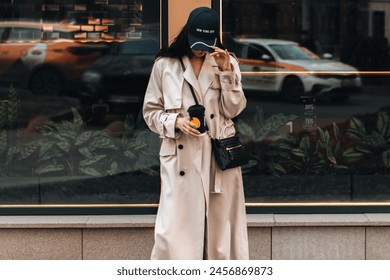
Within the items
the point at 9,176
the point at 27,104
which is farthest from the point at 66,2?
the point at 9,176

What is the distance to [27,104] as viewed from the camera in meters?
8.59

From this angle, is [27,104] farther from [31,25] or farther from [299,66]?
[299,66]

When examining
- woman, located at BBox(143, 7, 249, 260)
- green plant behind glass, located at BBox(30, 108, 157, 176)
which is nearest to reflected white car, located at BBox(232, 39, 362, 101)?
green plant behind glass, located at BBox(30, 108, 157, 176)

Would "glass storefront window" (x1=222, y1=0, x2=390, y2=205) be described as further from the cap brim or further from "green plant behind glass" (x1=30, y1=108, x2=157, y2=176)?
the cap brim

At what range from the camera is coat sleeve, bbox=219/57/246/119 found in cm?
659

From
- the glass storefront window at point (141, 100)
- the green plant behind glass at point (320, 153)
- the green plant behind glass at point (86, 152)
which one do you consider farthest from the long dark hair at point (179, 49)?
the green plant behind glass at point (320, 153)

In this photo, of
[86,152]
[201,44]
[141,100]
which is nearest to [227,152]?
[201,44]

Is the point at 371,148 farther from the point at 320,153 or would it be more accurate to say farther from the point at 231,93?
the point at 231,93

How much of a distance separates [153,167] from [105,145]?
0.46m

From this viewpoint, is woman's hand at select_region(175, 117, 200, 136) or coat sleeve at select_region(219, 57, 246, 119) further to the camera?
coat sleeve at select_region(219, 57, 246, 119)

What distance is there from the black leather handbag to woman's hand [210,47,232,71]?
274 mm

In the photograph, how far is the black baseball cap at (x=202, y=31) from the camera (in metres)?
6.52

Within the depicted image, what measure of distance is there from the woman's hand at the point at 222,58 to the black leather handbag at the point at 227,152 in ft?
0.90

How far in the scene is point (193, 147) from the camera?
668 cm
